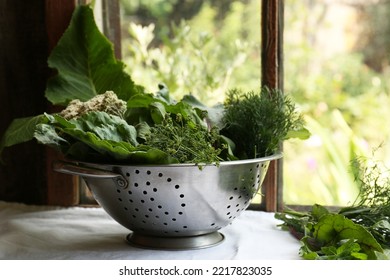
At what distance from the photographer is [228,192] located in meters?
0.91

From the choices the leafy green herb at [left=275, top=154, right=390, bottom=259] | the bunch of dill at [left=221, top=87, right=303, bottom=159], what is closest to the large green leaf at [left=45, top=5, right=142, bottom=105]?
the bunch of dill at [left=221, top=87, right=303, bottom=159]

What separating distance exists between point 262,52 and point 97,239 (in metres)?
0.46

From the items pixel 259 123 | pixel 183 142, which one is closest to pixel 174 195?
pixel 183 142

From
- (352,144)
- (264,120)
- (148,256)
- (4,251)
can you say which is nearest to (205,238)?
(148,256)

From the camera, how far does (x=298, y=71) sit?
124 cm

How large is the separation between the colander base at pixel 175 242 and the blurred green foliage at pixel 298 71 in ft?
1.00

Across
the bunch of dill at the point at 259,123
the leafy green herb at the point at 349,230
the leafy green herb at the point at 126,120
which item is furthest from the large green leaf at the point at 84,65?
the leafy green herb at the point at 349,230

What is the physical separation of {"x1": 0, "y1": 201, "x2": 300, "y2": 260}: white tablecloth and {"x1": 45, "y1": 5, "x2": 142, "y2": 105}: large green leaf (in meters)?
0.23

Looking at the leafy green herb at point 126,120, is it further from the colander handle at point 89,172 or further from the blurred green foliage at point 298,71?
the blurred green foliage at point 298,71

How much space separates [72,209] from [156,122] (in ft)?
1.22

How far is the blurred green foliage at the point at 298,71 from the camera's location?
1.23m

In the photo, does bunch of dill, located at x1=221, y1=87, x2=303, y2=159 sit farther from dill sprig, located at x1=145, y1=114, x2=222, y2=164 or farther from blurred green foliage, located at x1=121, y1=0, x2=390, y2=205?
blurred green foliage, located at x1=121, y1=0, x2=390, y2=205

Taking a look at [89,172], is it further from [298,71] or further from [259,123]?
[298,71]
